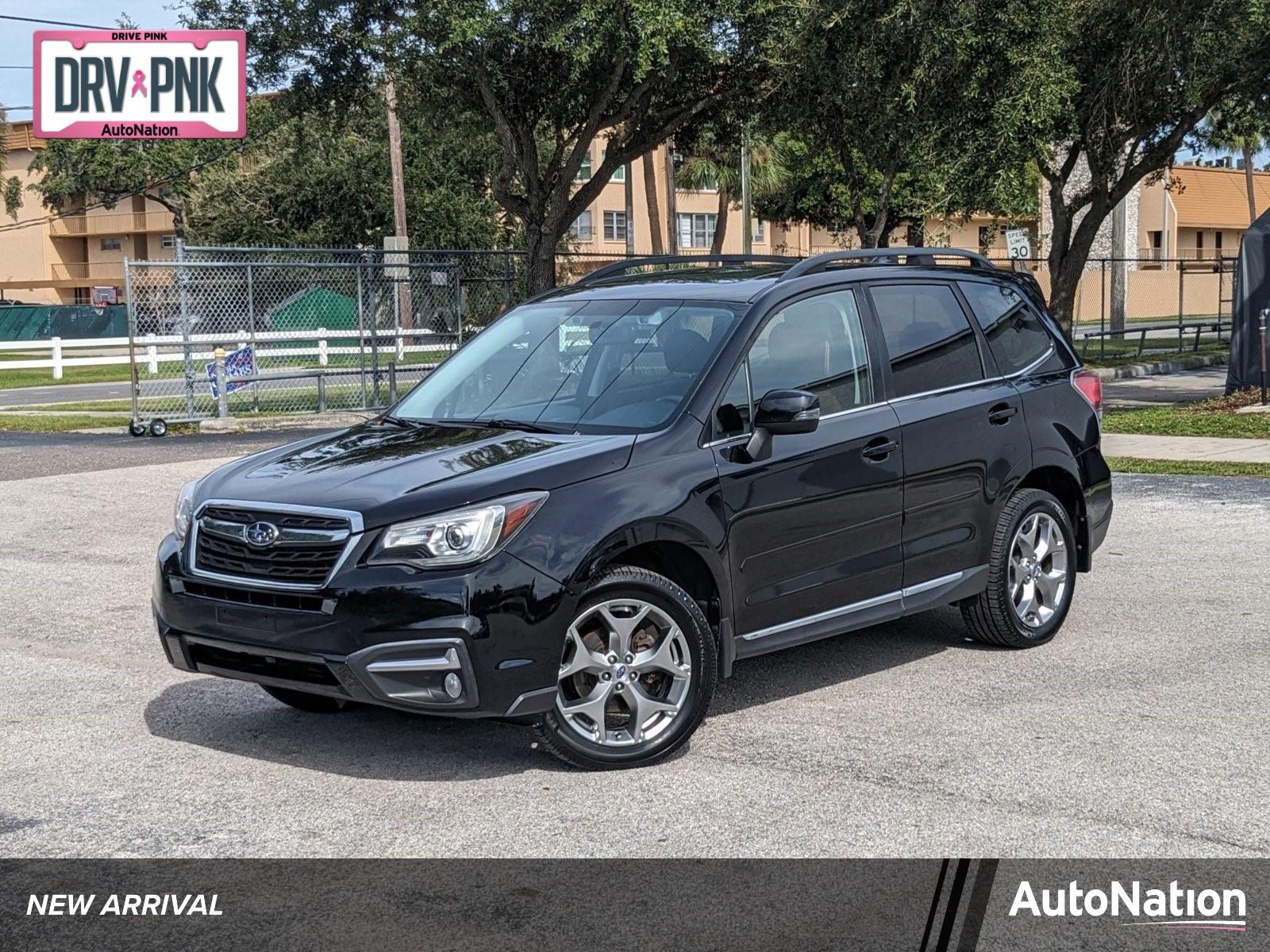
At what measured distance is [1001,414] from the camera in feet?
24.5

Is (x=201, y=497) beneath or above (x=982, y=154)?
beneath

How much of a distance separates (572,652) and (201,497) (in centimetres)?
159

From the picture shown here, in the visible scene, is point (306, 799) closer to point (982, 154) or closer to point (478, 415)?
point (478, 415)

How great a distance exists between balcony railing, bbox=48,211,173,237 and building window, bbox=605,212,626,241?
20.0 meters

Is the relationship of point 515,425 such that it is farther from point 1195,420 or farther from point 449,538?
point 1195,420

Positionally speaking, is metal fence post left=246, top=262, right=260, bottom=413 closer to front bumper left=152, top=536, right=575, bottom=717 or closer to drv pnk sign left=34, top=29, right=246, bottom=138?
drv pnk sign left=34, top=29, right=246, bottom=138

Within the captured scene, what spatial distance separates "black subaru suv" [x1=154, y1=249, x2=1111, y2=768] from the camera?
548cm

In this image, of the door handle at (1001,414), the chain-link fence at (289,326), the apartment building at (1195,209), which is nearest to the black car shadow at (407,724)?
the door handle at (1001,414)

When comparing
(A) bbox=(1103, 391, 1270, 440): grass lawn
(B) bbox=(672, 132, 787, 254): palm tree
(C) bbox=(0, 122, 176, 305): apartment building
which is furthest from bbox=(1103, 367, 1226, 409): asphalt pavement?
(C) bbox=(0, 122, 176, 305): apartment building

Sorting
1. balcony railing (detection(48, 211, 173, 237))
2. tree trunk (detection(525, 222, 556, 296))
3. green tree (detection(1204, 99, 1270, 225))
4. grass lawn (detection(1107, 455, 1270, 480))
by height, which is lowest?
grass lawn (detection(1107, 455, 1270, 480))

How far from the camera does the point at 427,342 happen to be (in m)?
23.6

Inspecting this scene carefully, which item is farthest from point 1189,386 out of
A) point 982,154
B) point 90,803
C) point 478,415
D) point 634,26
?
point 90,803

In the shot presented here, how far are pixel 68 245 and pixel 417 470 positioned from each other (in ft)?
262

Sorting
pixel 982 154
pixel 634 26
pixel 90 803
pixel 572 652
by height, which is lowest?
pixel 90 803
